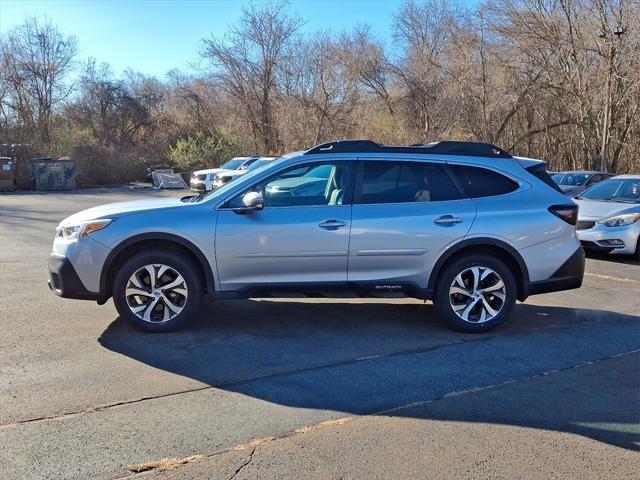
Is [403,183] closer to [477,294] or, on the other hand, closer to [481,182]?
[481,182]

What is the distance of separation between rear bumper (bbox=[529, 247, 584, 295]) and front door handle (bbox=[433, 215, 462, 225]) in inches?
39.9

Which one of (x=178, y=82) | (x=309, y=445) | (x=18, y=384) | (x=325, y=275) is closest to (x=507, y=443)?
(x=309, y=445)

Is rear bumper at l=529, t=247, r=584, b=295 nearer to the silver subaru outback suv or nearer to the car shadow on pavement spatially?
the silver subaru outback suv

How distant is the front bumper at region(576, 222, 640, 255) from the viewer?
10266 mm

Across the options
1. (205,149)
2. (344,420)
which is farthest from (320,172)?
(205,149)

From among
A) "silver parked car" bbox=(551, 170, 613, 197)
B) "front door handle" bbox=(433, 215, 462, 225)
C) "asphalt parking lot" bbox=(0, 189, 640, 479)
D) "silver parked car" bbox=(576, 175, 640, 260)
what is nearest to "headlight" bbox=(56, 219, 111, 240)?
"asphalt parking lot" bbox=(0, 189, 640, 479)

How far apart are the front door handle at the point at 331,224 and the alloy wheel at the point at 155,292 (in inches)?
55.1

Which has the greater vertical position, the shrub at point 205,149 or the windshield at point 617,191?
the shrub at point 205,149

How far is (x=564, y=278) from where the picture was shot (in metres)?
5.96

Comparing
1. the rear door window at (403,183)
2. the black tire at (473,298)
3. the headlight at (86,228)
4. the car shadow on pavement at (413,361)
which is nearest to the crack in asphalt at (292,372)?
the car shadow on pavement at (413,361)

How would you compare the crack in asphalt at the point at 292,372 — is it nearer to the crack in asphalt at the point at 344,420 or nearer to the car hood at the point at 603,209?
the crack in asphalt at the point at 344,420

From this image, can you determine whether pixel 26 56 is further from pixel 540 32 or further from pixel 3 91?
pixel 540 32

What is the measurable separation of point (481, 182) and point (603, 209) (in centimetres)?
600

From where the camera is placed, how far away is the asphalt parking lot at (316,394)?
11.1 feet
